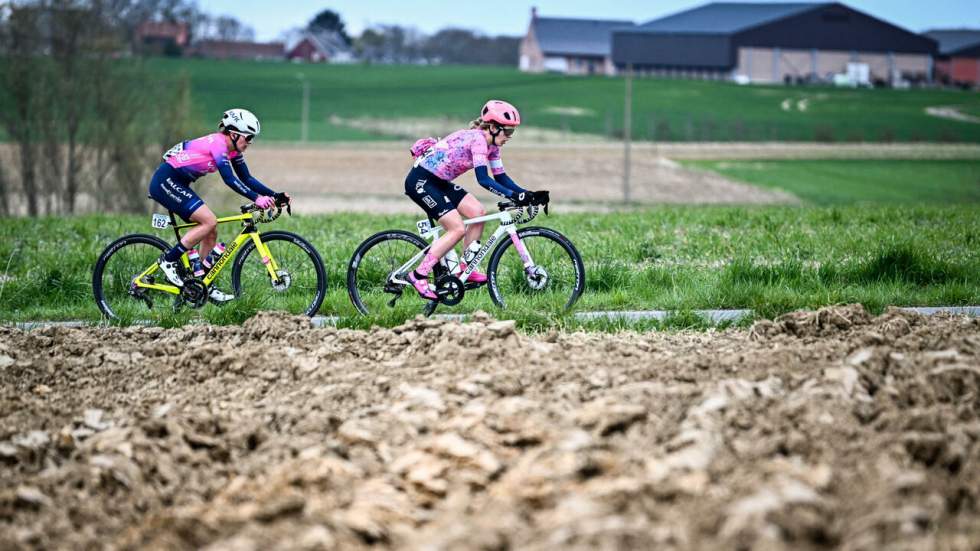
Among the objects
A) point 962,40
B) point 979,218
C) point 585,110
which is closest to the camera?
point 979,218

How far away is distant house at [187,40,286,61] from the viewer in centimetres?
14354

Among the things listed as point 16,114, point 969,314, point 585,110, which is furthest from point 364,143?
point 969,314

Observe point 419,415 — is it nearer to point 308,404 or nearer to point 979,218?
point 308,404

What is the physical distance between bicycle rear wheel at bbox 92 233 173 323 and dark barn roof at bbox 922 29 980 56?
12124 centimetres

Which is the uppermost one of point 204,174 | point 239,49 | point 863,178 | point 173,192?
point 239,49

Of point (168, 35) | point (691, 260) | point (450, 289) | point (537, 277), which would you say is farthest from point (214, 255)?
point (168, 35)

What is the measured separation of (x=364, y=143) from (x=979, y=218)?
1967 inches

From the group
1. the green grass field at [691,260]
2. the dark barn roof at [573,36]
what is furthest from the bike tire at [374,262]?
the dark barn roof at [573,36]

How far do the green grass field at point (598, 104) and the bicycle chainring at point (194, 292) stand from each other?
188 feet

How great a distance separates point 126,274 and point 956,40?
137m

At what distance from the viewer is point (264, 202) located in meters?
11.0

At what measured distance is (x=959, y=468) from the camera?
5.64m

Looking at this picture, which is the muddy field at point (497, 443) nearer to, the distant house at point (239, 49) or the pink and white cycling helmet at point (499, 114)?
the pink and white cycling helmet at point (499, 114)

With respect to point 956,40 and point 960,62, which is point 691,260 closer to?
point 960,62
